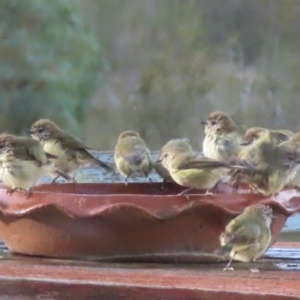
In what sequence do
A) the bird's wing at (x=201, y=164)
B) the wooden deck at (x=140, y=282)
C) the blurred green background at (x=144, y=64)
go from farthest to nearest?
1. the blurred green background at (x=144, y=64)
2. the bird's wing at (x=201, y=164)
3. the wooden deck at (x=140, y=282)

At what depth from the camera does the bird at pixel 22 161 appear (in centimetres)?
226

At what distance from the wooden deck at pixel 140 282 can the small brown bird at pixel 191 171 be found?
0.38 meters

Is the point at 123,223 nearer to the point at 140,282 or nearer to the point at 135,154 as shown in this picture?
the point at 140,282

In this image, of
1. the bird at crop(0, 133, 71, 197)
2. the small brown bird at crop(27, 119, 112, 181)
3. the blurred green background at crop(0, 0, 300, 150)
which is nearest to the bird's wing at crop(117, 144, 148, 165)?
the small brown bird at crop(27, 119, 112, 181)

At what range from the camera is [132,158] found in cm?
249

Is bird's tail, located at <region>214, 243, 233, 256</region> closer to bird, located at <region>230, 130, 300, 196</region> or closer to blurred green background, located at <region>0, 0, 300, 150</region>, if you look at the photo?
bird, located at <region>230, 130, 300, 196</region>

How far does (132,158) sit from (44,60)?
527cm

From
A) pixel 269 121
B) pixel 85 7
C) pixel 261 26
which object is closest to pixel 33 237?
pixel 269 121

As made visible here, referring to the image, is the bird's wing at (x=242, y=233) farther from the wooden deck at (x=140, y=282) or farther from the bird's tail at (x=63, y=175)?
the bird's tail at (x=63, y=175)

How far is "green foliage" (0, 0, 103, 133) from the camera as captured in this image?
7.33 m

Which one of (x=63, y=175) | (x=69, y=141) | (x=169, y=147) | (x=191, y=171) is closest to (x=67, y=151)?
(x=69, y=141)

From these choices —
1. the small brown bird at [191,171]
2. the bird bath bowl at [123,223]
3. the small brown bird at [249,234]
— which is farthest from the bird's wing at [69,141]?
the small brown bird at [249,234]

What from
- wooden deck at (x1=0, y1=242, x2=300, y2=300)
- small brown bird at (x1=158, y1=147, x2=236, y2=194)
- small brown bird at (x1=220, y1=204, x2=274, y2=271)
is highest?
small brown bird at (x1=158, y1=147, x2=236, y2=194)

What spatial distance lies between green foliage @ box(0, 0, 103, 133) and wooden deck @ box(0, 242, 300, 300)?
5631 millimetres
